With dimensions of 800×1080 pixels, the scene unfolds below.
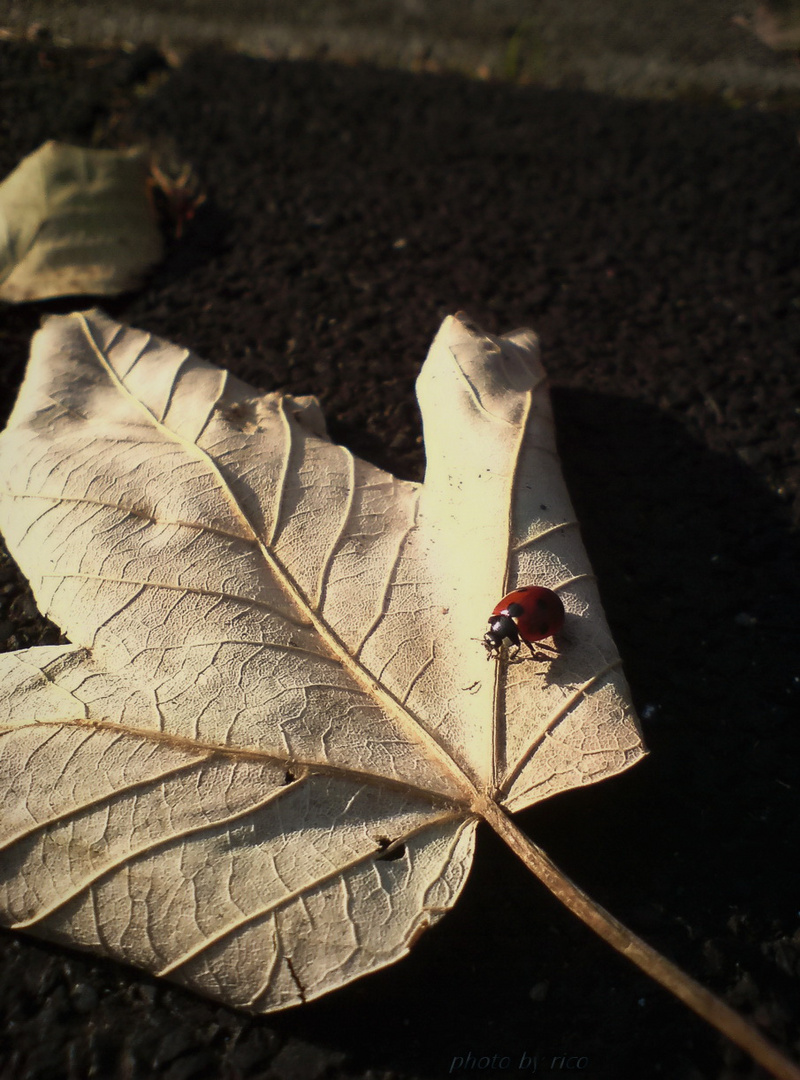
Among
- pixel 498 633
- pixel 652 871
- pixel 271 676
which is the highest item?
pixel 498 633

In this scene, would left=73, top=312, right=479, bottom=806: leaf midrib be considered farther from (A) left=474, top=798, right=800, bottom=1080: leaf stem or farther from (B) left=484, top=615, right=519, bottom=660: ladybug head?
(B) left=484, top=615, right=519, bottom=660: ladybug head

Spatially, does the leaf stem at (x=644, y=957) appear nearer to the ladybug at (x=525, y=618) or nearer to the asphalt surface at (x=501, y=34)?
the ladybug at (x=525, y=618)

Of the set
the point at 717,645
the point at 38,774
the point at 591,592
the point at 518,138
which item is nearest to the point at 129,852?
the point at 38,774

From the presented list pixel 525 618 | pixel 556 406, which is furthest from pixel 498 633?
pixel 556 406

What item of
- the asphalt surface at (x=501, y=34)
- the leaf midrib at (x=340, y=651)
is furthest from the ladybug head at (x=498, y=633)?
the asphalt surface at (x=501, y=34)

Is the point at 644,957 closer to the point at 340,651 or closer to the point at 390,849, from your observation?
the point at 390,849

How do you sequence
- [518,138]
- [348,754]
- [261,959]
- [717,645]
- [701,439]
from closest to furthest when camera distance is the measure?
[261,959]
[348,754]
[717,645]
[701,439]
[518,138]

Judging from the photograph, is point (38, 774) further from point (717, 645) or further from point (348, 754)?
point (717, 645)

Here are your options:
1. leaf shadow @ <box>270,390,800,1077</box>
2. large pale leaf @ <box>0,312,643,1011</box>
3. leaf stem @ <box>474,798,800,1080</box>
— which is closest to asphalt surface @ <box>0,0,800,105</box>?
large pale leaf @ <box>0,312,643,1011</box>
